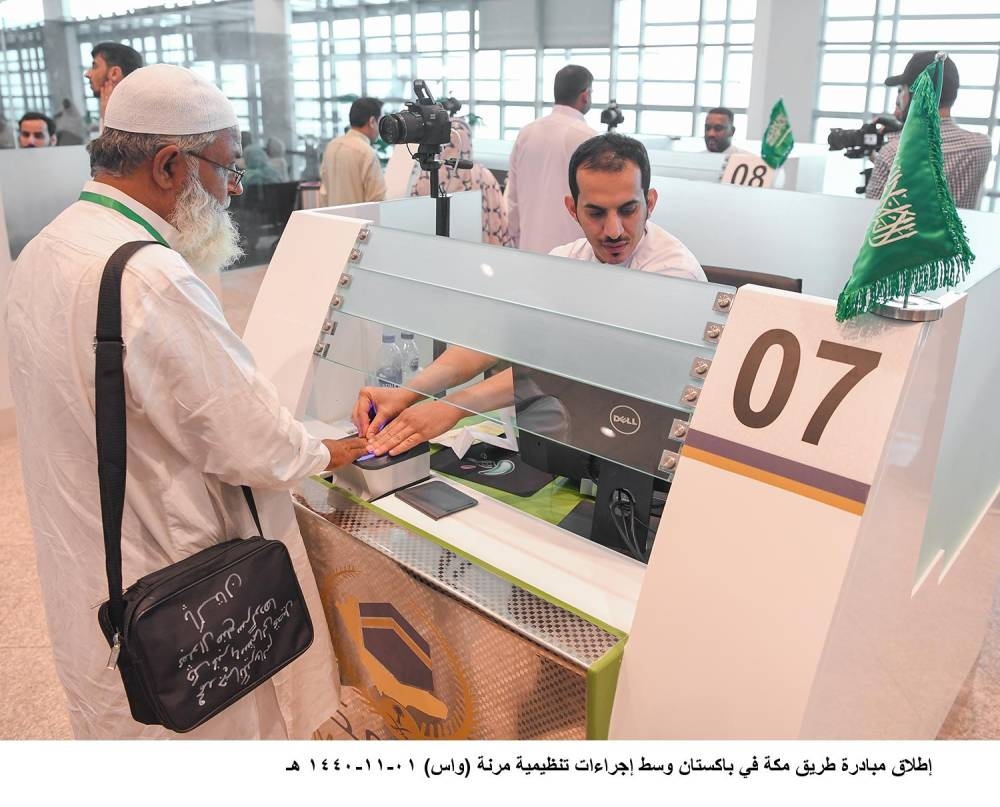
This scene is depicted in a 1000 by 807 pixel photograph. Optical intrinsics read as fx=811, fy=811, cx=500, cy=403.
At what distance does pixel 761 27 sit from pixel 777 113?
6.10 meters

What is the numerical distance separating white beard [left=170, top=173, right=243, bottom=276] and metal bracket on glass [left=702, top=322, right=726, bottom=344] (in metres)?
0.90

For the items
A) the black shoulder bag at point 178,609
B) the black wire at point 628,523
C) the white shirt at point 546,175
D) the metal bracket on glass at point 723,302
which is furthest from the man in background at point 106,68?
the metal bracket on glass at point 723,302

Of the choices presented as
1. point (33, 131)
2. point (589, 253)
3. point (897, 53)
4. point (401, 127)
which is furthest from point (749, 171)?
point (897, 53)

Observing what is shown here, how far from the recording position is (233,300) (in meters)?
7.28

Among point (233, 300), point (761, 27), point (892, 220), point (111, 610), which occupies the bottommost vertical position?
point (233, 300)

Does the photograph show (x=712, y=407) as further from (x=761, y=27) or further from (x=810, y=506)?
(x=761, y=27)

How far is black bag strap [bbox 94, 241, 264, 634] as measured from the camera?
1.24m

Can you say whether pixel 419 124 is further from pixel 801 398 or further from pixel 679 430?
pixel 801 398

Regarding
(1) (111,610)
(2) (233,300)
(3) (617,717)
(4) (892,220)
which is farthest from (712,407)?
(2) (233,300)

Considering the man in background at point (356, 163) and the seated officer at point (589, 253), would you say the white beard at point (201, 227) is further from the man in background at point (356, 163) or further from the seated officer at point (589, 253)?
the man in background at point (356, 163)

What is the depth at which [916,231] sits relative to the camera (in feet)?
3.42

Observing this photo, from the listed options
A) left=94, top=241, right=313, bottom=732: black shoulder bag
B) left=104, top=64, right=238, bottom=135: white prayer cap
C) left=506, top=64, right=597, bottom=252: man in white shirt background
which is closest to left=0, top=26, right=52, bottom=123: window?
left=506, top=64, right=597, bottom=252: man in white shirt background

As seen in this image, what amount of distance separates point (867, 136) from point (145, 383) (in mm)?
4052

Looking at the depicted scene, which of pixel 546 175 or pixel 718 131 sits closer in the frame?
pixel 546 175
